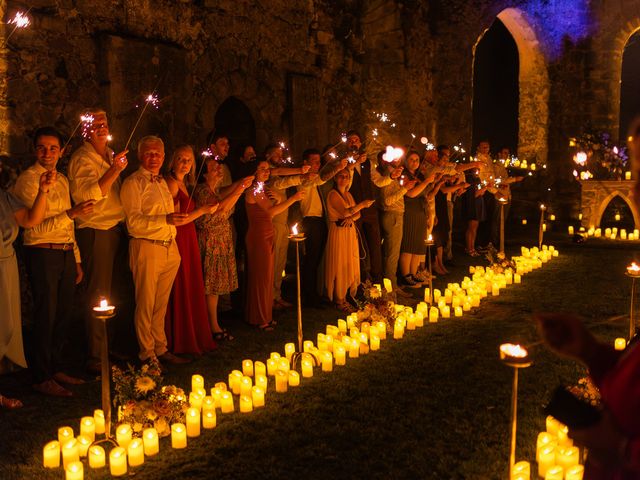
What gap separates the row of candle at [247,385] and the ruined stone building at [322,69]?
133 inches

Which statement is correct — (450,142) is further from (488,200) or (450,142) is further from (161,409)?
(161,409)

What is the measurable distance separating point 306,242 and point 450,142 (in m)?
7.83

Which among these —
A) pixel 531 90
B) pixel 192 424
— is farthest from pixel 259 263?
pixel 531 90

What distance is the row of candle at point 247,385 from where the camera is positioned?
11.8ft

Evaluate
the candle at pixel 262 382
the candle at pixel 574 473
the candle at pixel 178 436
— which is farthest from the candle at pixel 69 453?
the candle at pixel 574 473

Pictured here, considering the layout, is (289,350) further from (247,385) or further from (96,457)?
(96,457)

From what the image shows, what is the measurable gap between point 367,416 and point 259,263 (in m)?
2.41

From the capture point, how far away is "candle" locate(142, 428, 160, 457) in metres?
3.77

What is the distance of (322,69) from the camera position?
10.7 metres

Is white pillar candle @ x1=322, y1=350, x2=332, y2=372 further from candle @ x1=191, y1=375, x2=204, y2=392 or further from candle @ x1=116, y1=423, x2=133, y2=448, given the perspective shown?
candle @ x1=116, y1=423, x2=133, y2=448

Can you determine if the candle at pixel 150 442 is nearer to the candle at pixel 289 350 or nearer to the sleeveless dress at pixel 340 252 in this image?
the candle at pixel 289 350

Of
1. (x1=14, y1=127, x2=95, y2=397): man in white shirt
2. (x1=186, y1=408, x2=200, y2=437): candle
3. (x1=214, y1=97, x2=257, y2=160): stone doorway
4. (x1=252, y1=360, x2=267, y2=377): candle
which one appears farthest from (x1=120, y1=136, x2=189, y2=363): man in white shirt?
(x1=214, y1=97, x2=257, y2=160): stone doorway

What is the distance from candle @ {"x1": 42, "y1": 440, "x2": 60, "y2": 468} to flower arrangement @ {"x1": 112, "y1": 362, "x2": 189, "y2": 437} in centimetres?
40

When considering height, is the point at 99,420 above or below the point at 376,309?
below
